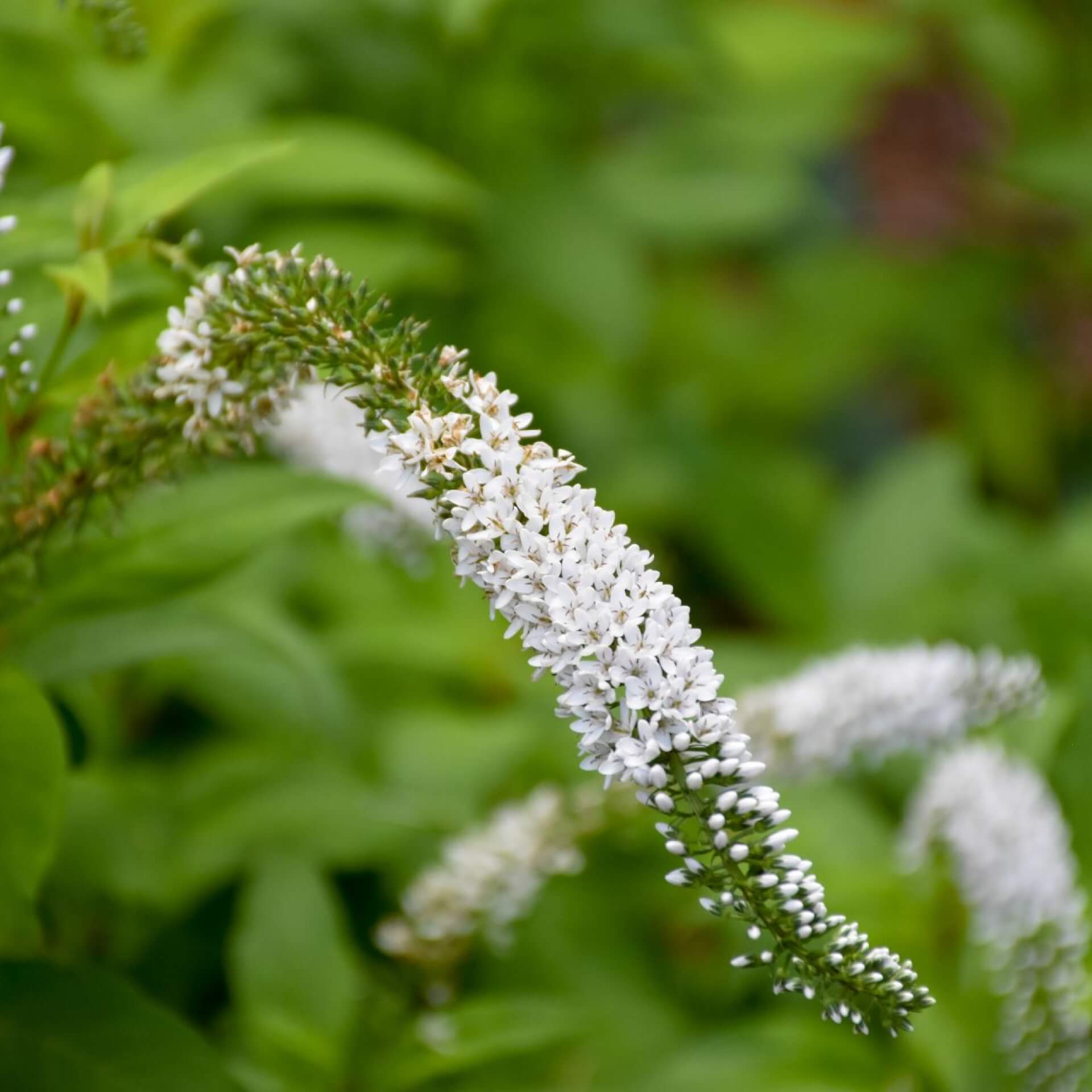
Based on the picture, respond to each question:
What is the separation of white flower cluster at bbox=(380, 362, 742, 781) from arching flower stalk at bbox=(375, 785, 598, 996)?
1.03m

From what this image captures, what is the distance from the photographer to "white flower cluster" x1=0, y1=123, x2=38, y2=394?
1.52 metres

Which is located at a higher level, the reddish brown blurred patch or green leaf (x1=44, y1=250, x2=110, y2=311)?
the reddish brown blurred patch

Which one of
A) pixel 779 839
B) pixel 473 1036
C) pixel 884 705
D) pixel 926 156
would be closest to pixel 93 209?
pixel 779 839

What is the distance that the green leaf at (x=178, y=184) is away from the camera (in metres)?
1.57

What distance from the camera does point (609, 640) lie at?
1.30 meters

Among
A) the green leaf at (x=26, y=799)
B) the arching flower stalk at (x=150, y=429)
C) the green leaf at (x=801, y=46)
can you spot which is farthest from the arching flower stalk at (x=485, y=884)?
the green leaf at (x=801, y=46)

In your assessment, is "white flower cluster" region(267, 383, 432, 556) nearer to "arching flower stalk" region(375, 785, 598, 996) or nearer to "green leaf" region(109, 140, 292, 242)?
"arching flower stalk" region(375, 785, 598, 996)

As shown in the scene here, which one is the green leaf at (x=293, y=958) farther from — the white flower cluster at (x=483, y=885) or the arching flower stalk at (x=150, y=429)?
A: the arching flower stalk at (x=150, y=429)

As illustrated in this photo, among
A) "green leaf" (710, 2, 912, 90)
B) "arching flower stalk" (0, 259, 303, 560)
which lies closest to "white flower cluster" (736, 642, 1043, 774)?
"arching flower stalk" (0, 259, 303, 560)

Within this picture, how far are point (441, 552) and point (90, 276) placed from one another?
174 centimetres

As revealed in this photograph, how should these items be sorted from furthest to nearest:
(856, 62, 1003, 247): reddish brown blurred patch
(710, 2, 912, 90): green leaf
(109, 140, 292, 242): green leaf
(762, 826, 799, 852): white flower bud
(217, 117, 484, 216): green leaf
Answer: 1. (856, 62, 1003, 247): reddish brown blurred patch
2. (710, 2, 912, 90): green leaf
3. (217, 117, 484, 216): green leaf
4. (109, 140, 292, 242): green leaf
5. (762, 826, 799, 852): white flower bud

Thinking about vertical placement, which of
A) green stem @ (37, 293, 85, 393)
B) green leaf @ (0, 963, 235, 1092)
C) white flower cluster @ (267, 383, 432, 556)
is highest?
white flower cluster @ (267, 383, 432, 556)

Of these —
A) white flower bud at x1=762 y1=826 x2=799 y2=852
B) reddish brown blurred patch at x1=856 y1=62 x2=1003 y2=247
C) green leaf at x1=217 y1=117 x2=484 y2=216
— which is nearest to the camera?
white flower bud at x1=762 y1=826 x2=799 y2=852

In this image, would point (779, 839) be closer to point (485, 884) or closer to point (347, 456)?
point (485, 884)
